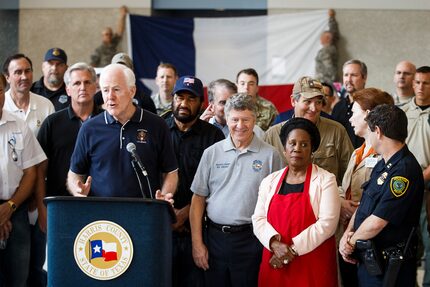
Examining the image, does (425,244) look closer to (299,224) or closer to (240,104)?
(299,224)

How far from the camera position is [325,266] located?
12.9 ft

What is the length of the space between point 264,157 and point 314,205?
1.53 feet

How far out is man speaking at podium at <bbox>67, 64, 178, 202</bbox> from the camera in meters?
3.85

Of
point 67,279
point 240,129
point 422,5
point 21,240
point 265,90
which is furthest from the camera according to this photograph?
point 422,5

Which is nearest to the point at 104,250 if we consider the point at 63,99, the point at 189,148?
the point at 189,148

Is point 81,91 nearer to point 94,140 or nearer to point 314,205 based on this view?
point 94,140

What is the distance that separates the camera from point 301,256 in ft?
12.8

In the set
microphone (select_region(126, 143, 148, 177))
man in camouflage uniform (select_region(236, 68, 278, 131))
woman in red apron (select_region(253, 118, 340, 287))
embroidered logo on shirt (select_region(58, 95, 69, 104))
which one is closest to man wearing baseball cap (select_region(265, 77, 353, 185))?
woman in red apron (select_region(253, 118, 340, 287))

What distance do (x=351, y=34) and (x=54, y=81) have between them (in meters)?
5.27

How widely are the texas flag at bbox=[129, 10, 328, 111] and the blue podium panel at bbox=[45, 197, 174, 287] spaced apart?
22.4 feet

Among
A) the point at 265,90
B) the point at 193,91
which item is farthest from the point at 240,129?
the point at 265,90

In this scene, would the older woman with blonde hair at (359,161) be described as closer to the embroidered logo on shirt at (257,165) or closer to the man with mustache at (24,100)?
the embroidered logo on shirt at (257,165)

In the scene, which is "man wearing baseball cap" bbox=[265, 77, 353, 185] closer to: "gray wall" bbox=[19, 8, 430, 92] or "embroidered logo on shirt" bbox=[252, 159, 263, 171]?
"embroidered logo on shirt" bbox=[252, 159, 263, 171]

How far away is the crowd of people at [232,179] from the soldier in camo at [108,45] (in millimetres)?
5027
